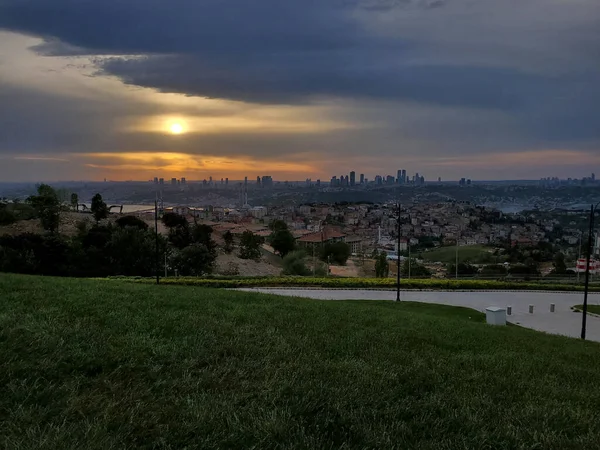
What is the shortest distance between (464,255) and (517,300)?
25.3 m

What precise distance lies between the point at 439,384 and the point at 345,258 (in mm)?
39854

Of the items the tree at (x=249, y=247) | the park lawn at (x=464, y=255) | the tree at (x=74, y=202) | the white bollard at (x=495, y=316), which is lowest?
the park lawn at (x=464, y=255)

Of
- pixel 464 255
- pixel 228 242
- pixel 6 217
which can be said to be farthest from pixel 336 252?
pixel 6 217

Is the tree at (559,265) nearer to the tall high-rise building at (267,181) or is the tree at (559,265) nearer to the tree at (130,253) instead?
the tree at (130,253)

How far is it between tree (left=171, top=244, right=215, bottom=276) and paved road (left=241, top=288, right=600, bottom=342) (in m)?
11.6

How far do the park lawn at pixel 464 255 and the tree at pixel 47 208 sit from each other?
35501mm

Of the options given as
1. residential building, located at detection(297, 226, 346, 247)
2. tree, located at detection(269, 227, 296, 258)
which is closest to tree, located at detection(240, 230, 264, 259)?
tree, located at detection(269, 227, 296, 258)

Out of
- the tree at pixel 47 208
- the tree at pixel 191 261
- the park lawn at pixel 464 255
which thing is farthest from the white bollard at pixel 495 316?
the tree at pixel 47 208

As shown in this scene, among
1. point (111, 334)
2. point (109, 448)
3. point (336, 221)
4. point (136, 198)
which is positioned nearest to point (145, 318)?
point (111, 334)

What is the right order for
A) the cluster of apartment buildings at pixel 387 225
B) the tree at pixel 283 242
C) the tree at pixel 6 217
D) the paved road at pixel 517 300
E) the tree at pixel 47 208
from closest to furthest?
the paved road at pixel 517 300
the tree at pixel 47 208
the tree at pixel 6 217
the tree at pixel 283 242
the cluster of apartment buildings at pixel 387 225

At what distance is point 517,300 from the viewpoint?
20297 mm

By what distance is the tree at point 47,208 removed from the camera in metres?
37.6

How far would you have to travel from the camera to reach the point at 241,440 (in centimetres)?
314

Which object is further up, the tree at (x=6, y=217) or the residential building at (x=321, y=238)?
the tree at (x=6, y=217)
